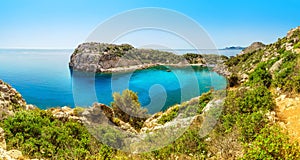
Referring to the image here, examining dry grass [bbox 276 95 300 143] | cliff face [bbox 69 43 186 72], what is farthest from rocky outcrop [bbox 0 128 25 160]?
cliff face [bbox 69 43 186 72]

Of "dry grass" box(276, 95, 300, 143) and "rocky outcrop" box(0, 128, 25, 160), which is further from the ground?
"dry grass" box(276, 95, 300, 143)

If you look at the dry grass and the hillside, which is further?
Result: the dry grass

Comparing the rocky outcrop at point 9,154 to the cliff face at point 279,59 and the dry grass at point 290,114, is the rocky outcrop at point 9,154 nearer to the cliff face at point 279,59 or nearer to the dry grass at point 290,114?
the dry grass at point 290,114

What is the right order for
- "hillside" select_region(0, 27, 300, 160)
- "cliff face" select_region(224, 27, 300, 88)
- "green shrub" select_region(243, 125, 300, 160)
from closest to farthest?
"green shrub" select_region(243, 125, 300, 160) < "hillside" select_region(0, 27, 300, 160) < "cliff face" select_region(224, 27, 300, 88)

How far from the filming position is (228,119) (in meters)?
7.89

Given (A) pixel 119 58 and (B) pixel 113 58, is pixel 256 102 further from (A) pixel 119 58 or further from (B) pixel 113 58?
(B) pixel 113 58

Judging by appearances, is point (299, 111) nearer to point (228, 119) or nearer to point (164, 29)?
point (228, 119)

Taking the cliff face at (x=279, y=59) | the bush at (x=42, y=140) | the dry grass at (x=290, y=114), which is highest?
the cliff face at (x=279, y=59)

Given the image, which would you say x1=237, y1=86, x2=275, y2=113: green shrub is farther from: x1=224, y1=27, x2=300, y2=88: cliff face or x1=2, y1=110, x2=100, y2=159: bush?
x1=2, y1=110, x2=100, y2=159: bush

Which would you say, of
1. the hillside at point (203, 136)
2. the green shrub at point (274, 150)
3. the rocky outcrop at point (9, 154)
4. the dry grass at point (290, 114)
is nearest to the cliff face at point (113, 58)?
the hillside at point (203, 136)

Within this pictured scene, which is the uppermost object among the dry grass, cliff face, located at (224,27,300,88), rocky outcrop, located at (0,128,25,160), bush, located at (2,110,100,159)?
cliff face, located at (224,27,300,88)

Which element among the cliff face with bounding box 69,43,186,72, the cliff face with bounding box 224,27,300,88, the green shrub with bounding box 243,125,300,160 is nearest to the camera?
the green shrub with bounding box 243,125,300,160

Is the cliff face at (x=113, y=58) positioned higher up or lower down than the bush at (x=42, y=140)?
higher up

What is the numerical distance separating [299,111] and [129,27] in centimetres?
699
